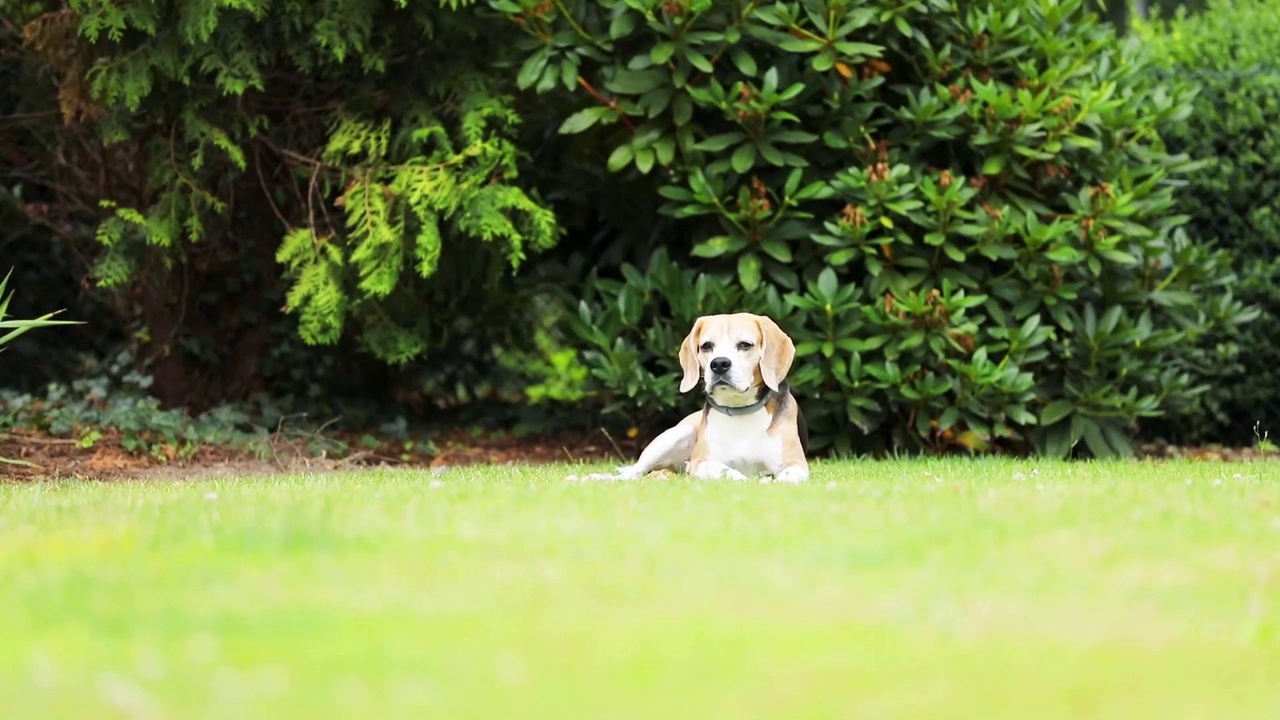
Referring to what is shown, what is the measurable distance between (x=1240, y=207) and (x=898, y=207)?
3431 millimetres

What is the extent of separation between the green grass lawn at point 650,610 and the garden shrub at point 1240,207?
6.00 m

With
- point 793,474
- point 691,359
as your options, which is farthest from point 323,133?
point 793,474

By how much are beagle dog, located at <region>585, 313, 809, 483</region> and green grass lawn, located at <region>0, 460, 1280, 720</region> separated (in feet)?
6.13

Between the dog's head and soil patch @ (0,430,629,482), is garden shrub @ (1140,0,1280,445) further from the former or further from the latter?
the dog's head

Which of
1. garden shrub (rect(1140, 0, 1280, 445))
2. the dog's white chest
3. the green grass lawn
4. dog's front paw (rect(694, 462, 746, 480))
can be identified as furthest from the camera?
garden shrub (rect(1140, 0, 1280, 445))

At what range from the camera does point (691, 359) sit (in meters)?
7.92

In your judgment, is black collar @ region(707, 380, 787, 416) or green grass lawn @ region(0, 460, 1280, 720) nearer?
green grass lawn @ region(0, 460, 1280, 720)

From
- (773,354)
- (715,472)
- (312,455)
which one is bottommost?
(312,455)

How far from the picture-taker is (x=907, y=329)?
9750mm

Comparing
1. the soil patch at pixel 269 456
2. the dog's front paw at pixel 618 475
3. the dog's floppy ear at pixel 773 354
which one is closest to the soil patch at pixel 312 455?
the soil patch at pixel 269 456

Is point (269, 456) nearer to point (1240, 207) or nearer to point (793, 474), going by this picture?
point (793, 474)

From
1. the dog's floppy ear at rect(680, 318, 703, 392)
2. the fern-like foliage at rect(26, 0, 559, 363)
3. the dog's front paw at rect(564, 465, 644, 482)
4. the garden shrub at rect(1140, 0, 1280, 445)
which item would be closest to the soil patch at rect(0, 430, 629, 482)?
the fern-like foliage at rect(26, 0, 559, 363)

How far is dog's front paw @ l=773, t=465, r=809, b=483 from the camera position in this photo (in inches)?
284

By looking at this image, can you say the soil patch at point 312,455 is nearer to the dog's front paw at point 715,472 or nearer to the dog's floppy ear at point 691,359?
the dog's floppy ear at point 691,359
